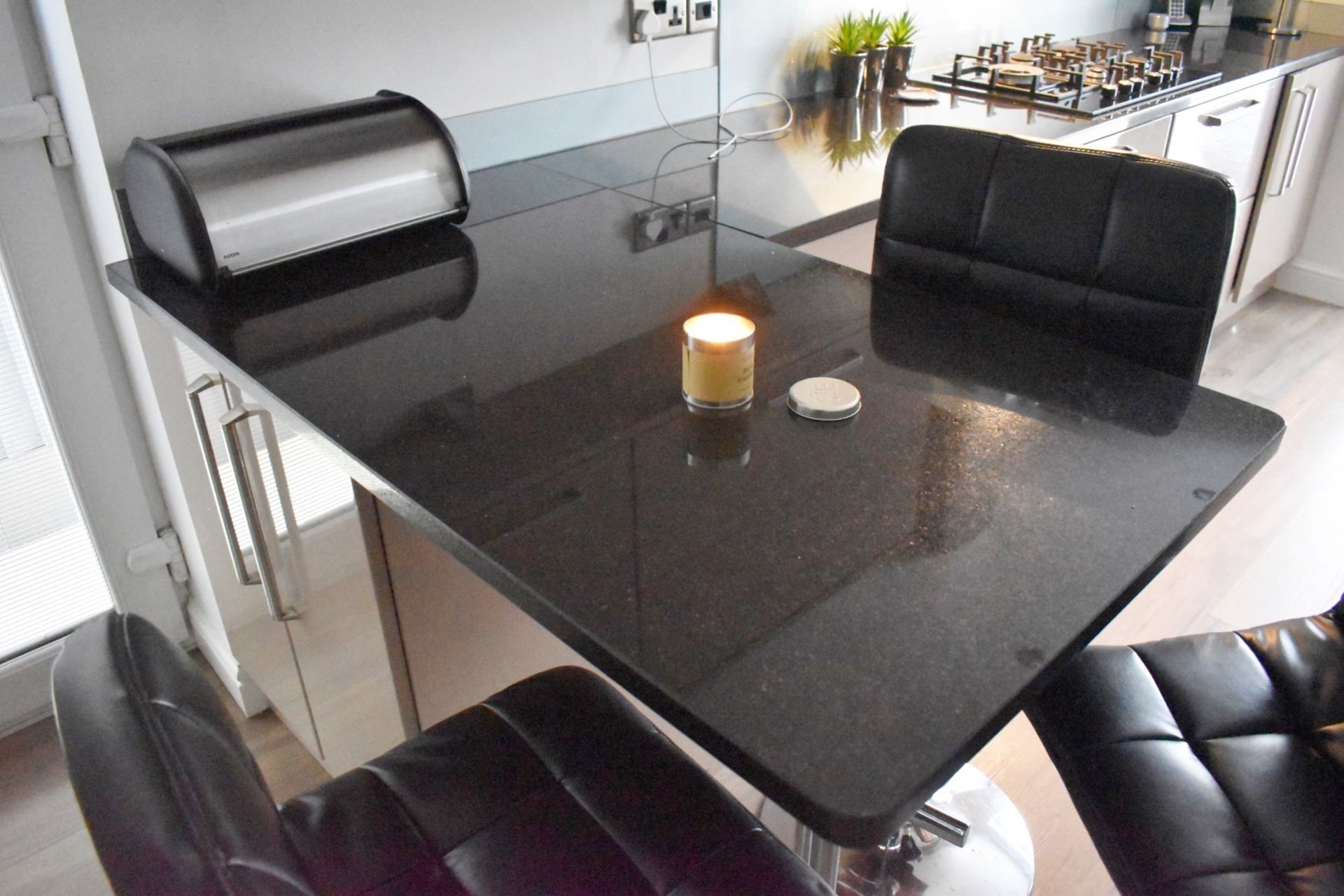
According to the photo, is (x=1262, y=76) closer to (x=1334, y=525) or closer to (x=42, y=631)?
(x=1334, y=525)

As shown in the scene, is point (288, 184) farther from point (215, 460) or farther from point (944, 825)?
point (944, 825)

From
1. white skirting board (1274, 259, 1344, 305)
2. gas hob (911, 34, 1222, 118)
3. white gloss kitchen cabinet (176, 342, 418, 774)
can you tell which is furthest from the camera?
white skirting board (1274, 259, 1344, 305)

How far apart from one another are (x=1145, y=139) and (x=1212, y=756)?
5.71 feet

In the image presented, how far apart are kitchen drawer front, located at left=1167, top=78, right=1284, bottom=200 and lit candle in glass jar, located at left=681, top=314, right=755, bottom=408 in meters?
1.87

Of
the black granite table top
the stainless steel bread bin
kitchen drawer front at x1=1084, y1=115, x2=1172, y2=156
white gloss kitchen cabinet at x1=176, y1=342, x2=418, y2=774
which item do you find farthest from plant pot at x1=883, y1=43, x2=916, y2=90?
white gloss kitchen cabinet at x1=176, y1=342, x2=418, y2=774

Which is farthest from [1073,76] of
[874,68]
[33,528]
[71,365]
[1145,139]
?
[33,528]

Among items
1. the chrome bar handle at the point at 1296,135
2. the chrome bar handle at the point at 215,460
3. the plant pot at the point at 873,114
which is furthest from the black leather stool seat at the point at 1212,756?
the chrome bar handle at the point at 1296,135

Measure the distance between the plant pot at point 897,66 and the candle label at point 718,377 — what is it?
1.65m

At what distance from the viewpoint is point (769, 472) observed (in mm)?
947

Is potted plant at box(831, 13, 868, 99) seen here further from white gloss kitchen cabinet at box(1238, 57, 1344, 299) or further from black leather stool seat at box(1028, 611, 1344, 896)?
black leather stool seat at box(1028, 611, 1344, 896)

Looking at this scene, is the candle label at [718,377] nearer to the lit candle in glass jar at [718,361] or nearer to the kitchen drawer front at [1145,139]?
Answer: the lit candle in glass jar at [718,361]

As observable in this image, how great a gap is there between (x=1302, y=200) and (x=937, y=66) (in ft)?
4.66

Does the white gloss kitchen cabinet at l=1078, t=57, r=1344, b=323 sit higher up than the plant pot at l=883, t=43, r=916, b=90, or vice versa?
the plant pot at l=883, t=43, r=916, b=90

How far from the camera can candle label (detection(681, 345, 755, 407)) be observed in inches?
39.7
